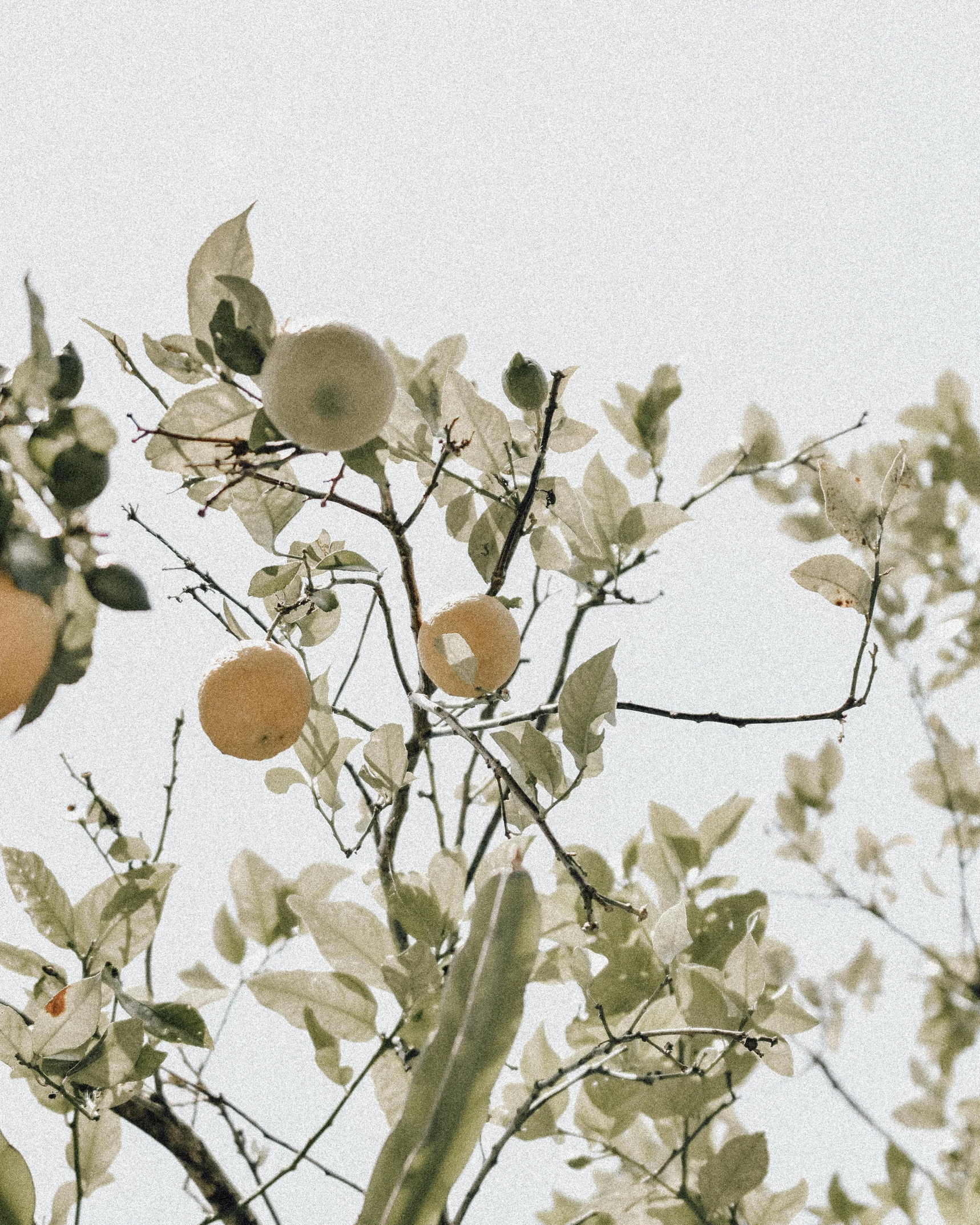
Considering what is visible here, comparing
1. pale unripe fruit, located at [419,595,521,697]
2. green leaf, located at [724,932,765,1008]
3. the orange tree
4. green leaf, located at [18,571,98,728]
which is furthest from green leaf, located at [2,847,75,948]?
green leaf, located at [724,932,765,1008]

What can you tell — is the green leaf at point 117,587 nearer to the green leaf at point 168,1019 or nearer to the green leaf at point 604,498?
the green leaf at point 168,1019

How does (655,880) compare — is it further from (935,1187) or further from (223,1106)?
(223,1106)

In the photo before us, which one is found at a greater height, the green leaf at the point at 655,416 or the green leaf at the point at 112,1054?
the green leaf at the point at 655,416

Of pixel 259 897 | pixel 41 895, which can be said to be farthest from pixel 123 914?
pixel 259 897

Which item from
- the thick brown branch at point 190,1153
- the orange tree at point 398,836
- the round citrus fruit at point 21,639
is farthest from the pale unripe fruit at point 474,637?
the thick brown branch at point 190,1153

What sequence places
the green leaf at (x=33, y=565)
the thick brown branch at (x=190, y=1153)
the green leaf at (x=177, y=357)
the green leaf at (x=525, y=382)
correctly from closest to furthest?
the green leaf at (x=33, y=565) → the green leaf at (x=177, y=357) → the green leaf at (x=525, y=382) → the thick brown branch at (x=190, y=1153)

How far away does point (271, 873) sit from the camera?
118 centimetres

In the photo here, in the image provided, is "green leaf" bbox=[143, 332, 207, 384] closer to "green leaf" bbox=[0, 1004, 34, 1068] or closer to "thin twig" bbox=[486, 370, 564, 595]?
"thin twig" bbox=[486, 370, 564, 595]

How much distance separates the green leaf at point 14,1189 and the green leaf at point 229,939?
0.58 metres

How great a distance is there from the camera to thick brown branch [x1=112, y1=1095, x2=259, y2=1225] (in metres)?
0.93

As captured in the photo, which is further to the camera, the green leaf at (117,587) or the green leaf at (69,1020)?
the green leaf at (69,1020)

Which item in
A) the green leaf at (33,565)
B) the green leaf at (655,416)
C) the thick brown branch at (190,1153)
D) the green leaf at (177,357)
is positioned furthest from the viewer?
the green leaf at (655,416)

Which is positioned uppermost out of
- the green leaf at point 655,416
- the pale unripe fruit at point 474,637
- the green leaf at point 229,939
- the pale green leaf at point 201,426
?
the green leaf at point 655,416

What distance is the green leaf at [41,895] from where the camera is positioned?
34.5 inches
